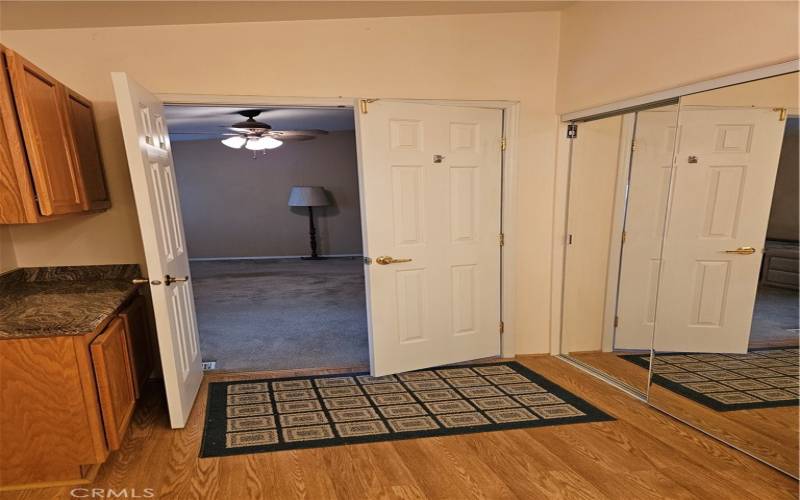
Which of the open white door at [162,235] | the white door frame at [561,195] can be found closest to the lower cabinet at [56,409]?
the open white door at [162,235]

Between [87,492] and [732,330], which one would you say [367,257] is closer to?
[87,492]

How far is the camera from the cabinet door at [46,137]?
1.71 metres

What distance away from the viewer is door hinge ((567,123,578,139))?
115 inches

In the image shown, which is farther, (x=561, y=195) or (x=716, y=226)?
(x=561, y=195)

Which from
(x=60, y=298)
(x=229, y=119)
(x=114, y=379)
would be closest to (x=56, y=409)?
(x=114, y=379)

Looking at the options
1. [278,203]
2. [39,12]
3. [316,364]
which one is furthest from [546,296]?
[278,203]

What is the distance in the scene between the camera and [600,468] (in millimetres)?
1902

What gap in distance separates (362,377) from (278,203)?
5.67 meters

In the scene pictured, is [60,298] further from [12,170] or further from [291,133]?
[291,133]

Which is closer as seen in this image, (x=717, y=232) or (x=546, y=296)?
(x=717, y=232)

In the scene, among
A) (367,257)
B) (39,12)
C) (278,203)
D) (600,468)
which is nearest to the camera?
(600,468)

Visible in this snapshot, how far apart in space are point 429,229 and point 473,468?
59.6 inches

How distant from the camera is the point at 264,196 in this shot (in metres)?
7.79
